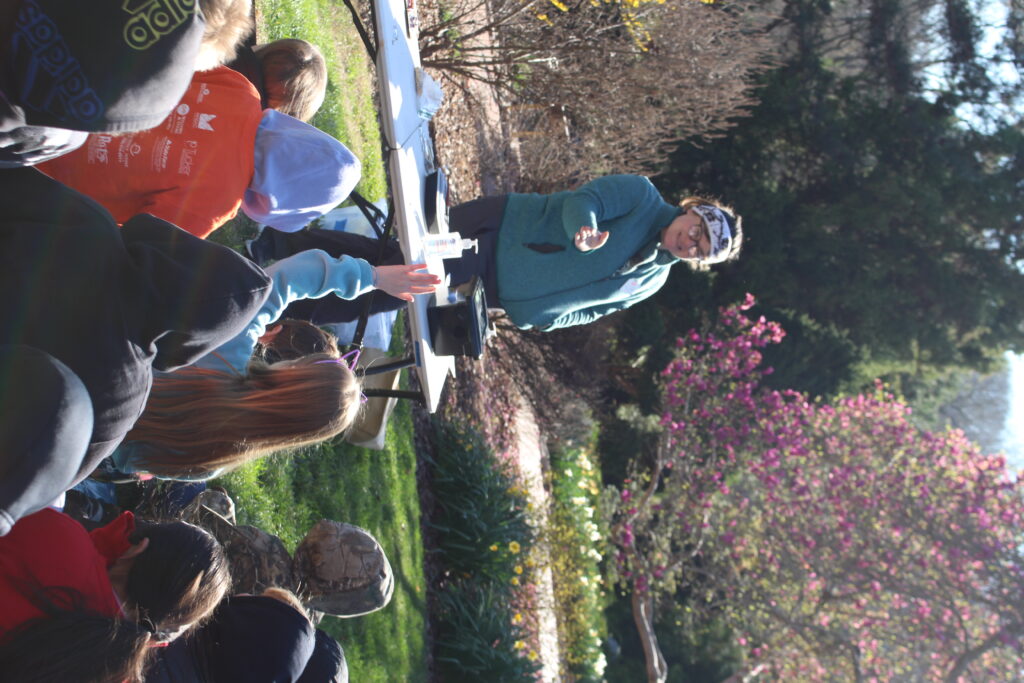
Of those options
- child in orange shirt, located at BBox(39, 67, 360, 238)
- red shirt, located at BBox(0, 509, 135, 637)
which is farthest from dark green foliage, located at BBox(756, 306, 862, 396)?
red shirt, located at BBox(0, 509, 135, 637)

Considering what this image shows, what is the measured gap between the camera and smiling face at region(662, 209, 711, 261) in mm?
3850

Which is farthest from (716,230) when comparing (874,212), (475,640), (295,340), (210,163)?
(874,212)

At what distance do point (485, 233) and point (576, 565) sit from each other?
6.45m

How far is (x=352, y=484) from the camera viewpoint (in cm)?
530

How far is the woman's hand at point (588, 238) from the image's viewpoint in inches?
149

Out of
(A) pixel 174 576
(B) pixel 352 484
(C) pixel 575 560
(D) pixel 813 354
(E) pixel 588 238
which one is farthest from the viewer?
(D) pixel 813 354

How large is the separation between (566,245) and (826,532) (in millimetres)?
8267

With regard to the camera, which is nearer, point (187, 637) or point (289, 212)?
point (187, 637)

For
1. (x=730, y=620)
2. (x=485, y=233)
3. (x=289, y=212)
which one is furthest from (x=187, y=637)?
(x=730, y=620)

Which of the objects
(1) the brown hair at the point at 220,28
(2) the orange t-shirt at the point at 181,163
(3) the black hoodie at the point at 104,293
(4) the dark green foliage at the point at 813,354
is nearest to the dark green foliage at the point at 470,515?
(2) the orange t-shirt at the point at 181,163

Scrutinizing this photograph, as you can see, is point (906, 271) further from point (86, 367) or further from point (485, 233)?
point (86, 367)

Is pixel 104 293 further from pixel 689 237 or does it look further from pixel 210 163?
pixel 689 237

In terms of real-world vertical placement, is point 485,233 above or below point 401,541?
above

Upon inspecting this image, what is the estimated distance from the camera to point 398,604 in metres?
5.47
